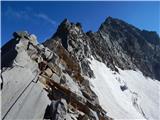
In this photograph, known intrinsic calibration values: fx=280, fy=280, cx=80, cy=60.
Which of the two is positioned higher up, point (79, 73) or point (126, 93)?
point (126, 93)

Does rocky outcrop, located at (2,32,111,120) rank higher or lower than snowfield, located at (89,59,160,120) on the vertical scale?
lower

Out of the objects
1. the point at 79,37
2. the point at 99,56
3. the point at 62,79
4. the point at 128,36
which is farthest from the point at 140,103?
the point at 128,36

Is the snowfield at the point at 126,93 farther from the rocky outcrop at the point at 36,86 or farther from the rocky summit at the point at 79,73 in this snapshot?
the rocky outcrop at the point at 36,86

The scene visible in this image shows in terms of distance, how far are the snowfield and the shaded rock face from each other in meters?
4.26

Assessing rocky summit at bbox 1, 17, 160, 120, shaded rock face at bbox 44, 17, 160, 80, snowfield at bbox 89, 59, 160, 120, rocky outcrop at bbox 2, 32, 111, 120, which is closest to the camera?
rocky outcrop at bbox 2, 32, 111, 120

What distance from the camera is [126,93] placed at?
270 feet

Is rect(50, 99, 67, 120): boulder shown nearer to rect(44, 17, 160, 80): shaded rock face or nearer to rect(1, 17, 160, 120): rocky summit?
rect(1, 17, 160, 120): rocky summit

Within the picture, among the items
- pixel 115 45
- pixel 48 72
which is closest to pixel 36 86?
pixel 48 72

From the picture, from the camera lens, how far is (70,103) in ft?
127

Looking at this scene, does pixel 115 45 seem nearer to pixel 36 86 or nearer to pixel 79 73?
pixel 79 73

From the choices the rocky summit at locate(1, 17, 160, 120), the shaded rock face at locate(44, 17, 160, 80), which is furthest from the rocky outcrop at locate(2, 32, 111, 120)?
the shaded rock face at locate(44, 17, 160, 80)

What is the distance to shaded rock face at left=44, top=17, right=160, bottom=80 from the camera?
2935 inches

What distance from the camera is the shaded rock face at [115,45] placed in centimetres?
7455

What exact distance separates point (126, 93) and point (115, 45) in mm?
36742
